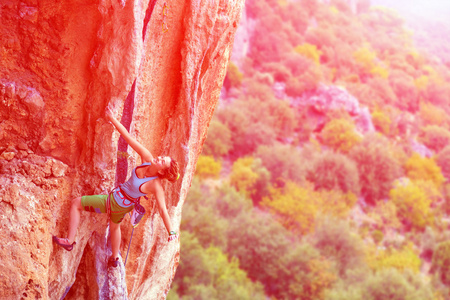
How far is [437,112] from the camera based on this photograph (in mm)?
34250

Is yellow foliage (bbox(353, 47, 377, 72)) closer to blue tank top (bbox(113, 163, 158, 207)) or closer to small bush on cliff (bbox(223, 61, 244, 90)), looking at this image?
small bush on cliff (bbox(223, 61, 244, 90))

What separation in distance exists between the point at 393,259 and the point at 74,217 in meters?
18.7

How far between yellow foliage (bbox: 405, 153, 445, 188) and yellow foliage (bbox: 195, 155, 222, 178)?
13611mm

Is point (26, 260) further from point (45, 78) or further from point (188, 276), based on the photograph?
point (188, 276)

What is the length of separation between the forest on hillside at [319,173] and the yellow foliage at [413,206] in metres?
0.08

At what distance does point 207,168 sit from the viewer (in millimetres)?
21875

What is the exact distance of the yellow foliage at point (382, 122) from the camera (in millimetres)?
30573

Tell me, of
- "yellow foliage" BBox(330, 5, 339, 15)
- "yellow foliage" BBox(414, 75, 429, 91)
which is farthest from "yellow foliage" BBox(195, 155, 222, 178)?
"yellow foliage" BBox(330, 5, 339, 15)

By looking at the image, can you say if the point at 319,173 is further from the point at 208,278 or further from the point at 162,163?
the point at 162,163

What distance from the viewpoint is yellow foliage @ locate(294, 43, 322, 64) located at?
1374 inches

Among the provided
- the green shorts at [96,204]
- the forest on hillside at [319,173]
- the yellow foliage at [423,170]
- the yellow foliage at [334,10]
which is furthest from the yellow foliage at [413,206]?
the yellow foliage at [334,10]

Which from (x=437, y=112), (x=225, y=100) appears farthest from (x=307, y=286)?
(x=437, y=112)

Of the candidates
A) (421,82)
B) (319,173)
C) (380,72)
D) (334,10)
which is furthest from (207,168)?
(334,10)

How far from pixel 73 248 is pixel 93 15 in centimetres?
212
